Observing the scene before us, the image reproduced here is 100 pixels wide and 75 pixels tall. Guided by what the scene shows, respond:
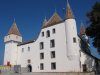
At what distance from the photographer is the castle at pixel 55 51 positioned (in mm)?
45500

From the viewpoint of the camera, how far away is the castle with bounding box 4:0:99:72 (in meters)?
45.5

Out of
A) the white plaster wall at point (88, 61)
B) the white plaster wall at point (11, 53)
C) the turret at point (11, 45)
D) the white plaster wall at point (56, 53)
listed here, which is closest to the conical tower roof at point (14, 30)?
the turret at point (11, 45)

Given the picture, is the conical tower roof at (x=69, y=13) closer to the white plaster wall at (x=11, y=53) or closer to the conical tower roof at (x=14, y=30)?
the white plaster wall at (x=11, y=53)


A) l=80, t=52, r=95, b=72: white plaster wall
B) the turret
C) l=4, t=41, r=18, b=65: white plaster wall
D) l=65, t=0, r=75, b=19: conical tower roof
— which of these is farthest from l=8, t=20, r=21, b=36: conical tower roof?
l=80, t=52, r=95, b=72: white plaster wall

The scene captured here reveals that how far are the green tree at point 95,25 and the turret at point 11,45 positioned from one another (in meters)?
26.9

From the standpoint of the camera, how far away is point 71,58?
45250mm

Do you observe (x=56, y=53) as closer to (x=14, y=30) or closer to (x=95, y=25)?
(x=95, y=25)

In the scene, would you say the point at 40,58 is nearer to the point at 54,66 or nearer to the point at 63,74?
the point at 54,66

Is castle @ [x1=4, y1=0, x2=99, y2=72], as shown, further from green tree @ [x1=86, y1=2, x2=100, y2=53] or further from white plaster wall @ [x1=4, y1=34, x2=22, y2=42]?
green tree @ [x1=86, y1=2, x2=100, y2=53]

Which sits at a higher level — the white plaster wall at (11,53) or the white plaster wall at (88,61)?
the white plaster wall at (11,53)

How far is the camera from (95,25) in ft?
130

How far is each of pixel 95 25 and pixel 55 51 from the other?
44.0 feet

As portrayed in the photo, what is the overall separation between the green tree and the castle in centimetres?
552

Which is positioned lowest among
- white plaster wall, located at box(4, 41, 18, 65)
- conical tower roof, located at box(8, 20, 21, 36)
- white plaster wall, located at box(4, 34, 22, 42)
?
white plaster wall, located at box(4, 41, 18, 65)
